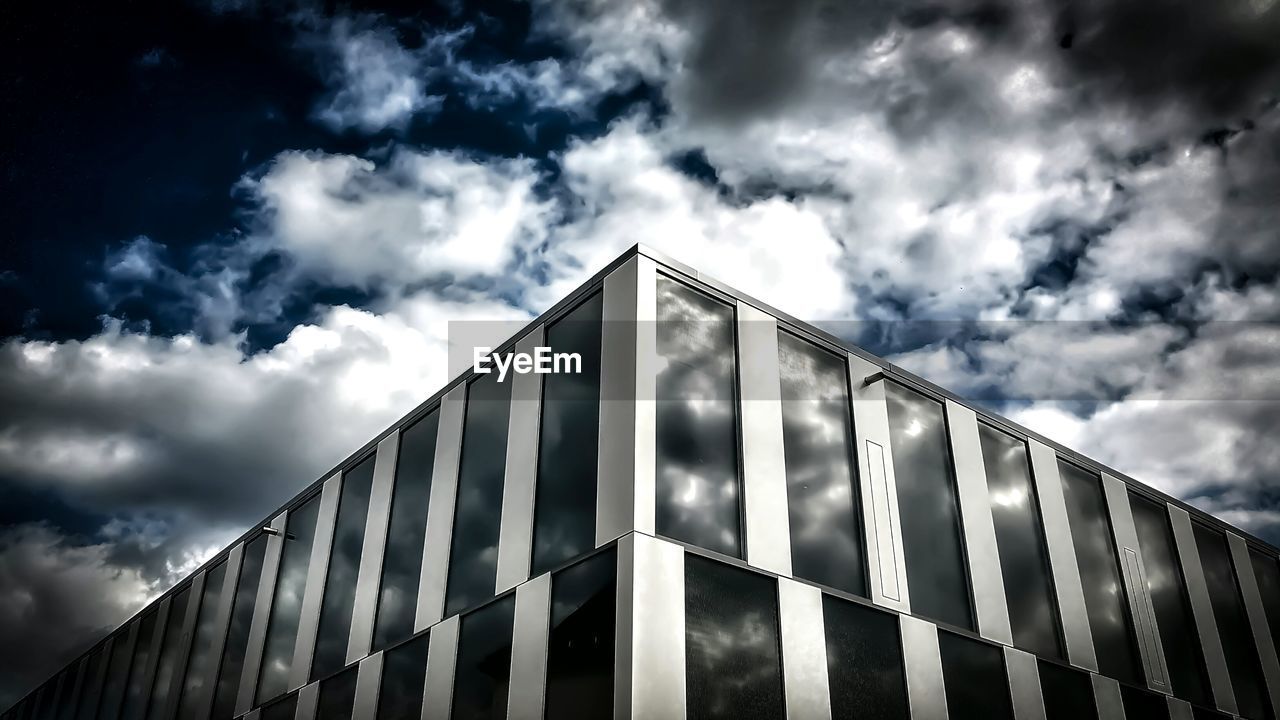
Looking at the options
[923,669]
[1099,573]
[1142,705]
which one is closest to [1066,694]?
[1142,705]

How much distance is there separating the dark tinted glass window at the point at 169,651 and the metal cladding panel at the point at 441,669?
54.6ft

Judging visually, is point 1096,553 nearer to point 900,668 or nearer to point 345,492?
point 900,668

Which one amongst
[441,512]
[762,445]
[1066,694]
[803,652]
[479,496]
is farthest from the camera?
[441,512]

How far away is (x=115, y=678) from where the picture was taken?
113 feet

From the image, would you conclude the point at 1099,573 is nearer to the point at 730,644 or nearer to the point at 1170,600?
the point at 1170,600

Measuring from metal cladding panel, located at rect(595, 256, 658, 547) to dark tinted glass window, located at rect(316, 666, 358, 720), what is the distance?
8.32 metres

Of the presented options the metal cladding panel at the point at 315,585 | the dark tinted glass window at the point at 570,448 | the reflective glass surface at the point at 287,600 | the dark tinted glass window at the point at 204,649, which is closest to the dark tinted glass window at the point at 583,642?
the dark tinted glass window at the point at 570,448

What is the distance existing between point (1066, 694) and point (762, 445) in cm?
812

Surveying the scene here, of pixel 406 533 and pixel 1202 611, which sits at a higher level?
pixel 406 533

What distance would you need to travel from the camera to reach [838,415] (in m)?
16.4

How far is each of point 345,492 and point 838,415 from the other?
40.3 ft

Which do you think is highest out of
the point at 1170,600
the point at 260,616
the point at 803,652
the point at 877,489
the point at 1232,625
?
the point at 877,489

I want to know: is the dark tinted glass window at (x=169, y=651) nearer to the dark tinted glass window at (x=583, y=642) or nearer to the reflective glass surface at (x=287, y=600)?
the reflective glass surface at (x=287, y=600)

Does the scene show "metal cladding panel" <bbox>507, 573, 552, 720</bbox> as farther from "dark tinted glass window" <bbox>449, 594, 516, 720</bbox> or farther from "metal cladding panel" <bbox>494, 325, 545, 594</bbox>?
"metal cladding panel" <bbox>494, 325, 545, 594</bbox>
